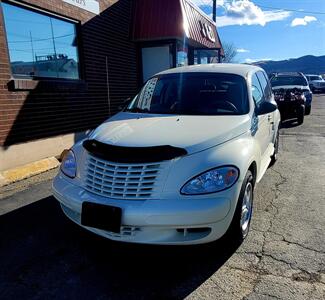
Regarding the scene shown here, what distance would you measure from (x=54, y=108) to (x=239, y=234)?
545cm

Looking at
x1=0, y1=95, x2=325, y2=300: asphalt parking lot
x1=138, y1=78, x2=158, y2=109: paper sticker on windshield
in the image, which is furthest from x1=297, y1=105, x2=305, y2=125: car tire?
x1=138, y1=78, x2=158, y2=109: paper sticker on windshield

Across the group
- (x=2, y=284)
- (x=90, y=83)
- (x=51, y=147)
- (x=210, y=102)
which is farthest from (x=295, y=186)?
(x=90, y=83)

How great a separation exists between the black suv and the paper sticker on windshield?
25.0 ft

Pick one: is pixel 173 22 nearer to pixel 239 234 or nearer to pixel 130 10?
pixel 130 10

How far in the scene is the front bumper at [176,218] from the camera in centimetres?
278

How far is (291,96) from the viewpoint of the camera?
37.4 ft

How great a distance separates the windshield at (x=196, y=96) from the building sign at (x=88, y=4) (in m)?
4.54

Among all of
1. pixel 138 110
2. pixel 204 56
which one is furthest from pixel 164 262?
pixel 204 56

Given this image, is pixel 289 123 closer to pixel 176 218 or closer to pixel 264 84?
pixel 264 84

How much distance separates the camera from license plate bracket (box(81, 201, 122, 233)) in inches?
113

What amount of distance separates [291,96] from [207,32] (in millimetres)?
4919

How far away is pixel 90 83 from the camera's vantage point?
887 cm

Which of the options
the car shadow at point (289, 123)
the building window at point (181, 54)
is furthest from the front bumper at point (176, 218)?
the building window at point (181, 54)

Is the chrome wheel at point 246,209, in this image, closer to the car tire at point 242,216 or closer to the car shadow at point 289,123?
the car tire at point 242,216
